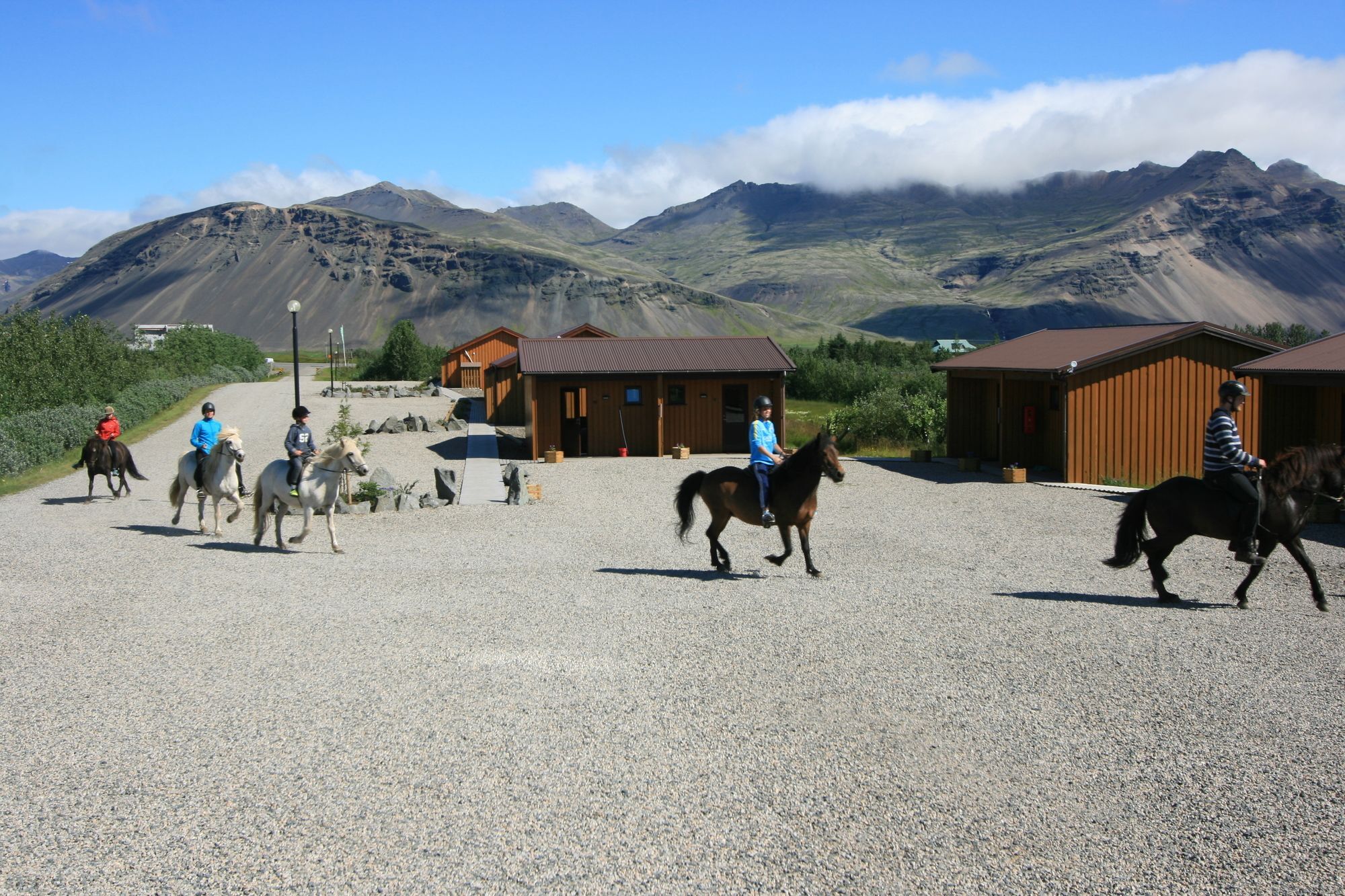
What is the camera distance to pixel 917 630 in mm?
9352

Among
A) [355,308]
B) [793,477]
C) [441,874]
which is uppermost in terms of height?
[355,308]

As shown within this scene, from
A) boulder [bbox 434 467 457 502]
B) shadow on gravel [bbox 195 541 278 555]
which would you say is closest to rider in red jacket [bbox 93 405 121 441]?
shadow on gravel [bbox 195 541 278 555]

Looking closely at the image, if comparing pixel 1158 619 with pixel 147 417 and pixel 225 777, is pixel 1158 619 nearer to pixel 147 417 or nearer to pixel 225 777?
pixel 225 777

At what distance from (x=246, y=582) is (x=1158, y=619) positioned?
9.97 metres

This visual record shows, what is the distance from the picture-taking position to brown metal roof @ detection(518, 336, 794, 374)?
97.3 ft

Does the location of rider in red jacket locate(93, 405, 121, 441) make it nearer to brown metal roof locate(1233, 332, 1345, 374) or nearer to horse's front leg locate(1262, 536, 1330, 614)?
horse's front leg locate(1262, 536, 1330, 614)

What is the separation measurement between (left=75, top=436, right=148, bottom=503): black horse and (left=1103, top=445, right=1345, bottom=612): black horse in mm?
17679

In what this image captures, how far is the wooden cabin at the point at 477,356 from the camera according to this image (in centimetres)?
6850

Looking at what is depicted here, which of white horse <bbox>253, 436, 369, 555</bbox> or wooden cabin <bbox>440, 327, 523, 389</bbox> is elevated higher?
wooden cabin <bbox>440, 327, 523, 389</bbox>

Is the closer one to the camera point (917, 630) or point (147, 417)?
point (917, 630)

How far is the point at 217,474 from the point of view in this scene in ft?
49.4

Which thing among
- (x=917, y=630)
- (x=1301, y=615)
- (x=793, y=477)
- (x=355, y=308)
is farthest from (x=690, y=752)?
(x=355, y=308)

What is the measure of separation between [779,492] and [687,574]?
5.78ft

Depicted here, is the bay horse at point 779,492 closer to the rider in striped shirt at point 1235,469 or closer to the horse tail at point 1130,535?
the horse tail at point 1130,535
